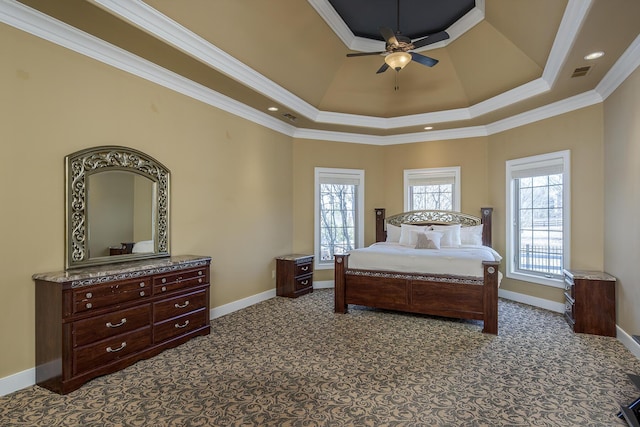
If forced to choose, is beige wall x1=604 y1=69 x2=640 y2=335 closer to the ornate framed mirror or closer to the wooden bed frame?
the wooden bed frame

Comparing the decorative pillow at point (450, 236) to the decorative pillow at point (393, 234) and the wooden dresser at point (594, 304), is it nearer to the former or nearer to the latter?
the decorative pillow at point (393, 234)

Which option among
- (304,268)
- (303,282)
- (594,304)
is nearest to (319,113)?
(304,268)

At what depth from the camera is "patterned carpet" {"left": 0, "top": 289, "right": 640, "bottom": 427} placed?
2.39m

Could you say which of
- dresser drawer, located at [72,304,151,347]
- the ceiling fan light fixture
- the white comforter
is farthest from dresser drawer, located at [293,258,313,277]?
the ceiling fan light fixture

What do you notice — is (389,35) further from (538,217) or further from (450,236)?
(538,217)

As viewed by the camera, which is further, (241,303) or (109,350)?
(241,303)

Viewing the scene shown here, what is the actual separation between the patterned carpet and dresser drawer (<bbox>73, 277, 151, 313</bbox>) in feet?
2.11

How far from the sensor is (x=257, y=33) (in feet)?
13.4

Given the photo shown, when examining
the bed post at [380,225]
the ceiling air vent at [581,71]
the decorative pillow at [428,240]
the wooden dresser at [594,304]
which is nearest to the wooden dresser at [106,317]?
the decorative pillow at [428,240]

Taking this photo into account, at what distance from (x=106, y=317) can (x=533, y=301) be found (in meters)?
5.80

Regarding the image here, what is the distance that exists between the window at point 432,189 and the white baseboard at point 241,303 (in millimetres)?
3286

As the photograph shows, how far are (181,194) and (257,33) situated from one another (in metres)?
2.17

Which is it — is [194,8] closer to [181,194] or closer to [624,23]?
[181,194]

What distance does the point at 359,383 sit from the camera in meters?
2.86
